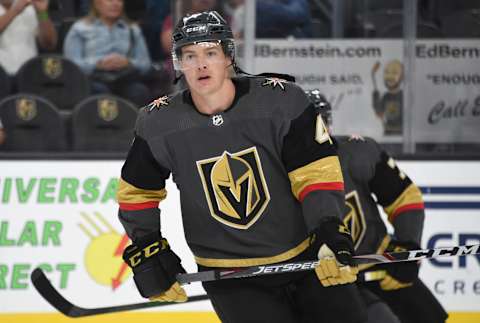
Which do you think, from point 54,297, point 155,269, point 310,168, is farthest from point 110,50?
point 310,168

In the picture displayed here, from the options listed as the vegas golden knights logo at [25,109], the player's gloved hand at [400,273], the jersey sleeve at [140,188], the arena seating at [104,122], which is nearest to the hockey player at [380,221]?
the player's gloved hand at [400,273]

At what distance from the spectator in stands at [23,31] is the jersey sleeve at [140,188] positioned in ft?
6.82

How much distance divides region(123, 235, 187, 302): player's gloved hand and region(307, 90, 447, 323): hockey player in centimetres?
73

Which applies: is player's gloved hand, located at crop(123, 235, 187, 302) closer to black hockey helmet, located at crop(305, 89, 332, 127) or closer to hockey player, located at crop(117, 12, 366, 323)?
hockey player, located at crop(117, 12, 366, 323)

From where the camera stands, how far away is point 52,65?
15.9 ft

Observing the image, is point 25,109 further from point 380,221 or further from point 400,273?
point 400,273

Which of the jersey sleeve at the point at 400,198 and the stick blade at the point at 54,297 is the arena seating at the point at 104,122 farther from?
the jersey sleeve at the point at 400,198

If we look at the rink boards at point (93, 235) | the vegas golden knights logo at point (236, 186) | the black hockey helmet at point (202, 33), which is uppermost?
the black hockey helmet at point (202, 33)

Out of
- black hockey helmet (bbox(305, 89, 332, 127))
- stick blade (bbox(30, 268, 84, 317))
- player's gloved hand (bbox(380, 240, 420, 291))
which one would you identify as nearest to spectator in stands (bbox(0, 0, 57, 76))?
stick blade (bbox(30, 268, 84, 317))

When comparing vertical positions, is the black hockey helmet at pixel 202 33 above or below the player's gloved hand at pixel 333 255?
above

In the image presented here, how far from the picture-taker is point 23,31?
4875mm

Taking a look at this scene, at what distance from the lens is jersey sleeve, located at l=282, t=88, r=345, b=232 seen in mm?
2717

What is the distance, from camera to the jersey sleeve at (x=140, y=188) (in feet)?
9.29

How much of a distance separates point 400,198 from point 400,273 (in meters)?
0.25
